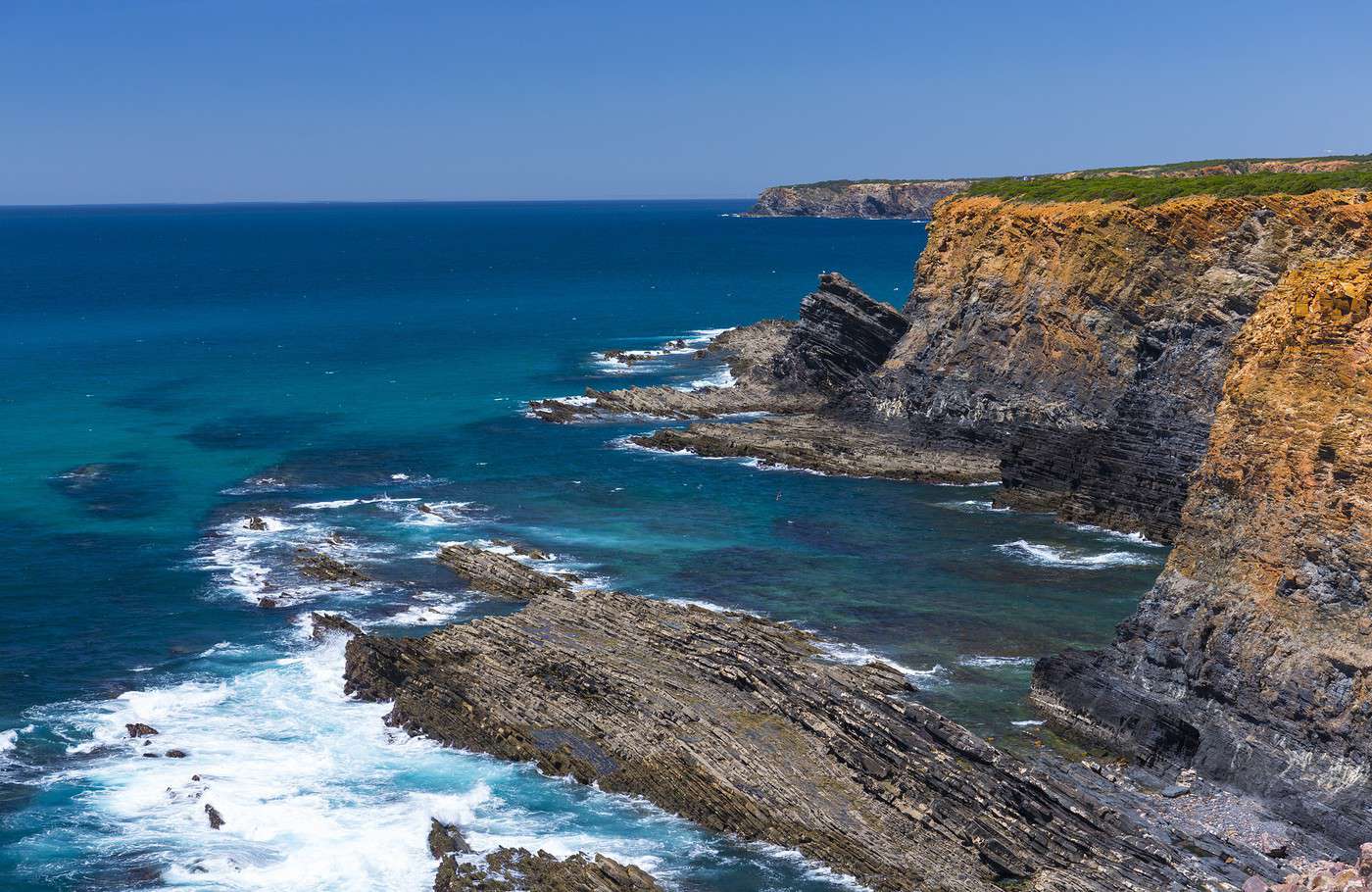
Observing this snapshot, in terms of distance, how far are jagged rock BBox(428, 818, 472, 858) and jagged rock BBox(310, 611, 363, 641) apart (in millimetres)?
14821

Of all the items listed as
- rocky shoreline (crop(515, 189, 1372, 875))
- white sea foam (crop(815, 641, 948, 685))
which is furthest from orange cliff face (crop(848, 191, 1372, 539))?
white sea foam (crop(815, 641, 948, 685))

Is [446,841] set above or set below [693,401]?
below

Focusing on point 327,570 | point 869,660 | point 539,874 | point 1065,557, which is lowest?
point 539,874

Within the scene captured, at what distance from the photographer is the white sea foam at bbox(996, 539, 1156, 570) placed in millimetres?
55812

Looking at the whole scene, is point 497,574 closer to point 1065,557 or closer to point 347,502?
point 347,502

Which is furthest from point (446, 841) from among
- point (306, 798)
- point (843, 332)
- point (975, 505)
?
point (843, 332)

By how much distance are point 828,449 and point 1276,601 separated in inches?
1674

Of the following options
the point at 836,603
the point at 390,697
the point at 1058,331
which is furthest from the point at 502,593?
the point at 1058,331

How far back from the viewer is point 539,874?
31.6 m

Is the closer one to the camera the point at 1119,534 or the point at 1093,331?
the point at 1119,534

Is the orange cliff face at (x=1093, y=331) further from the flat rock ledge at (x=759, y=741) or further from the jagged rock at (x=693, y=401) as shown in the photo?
the flat rock ledge at (x=759, y=741)

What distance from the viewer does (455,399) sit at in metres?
99.1

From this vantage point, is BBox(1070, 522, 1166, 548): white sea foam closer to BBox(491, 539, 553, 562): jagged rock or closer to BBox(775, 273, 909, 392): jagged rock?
BBox(491, 539, 553, 562): jagged rock

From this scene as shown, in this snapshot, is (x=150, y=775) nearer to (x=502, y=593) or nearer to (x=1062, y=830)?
(x=502, y=593)
